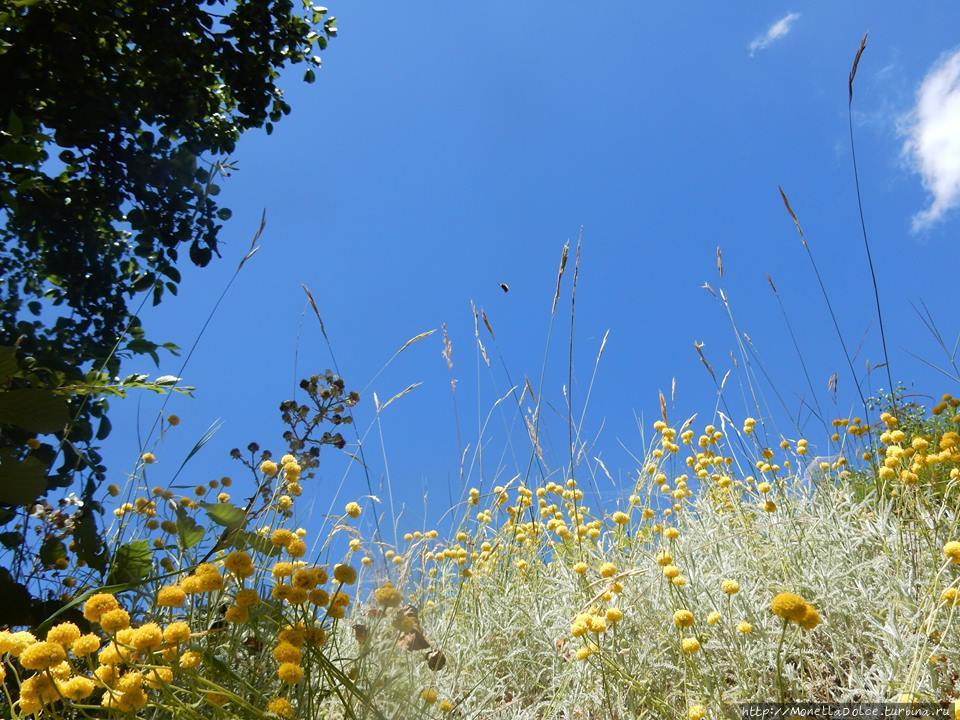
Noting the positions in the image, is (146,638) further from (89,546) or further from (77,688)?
(89,546)

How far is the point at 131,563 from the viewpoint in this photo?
1.83 m

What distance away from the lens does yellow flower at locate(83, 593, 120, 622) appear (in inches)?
47.0

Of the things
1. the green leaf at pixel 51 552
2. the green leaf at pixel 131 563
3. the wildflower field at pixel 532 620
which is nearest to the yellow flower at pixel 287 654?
the wildflower field at pixel 532 620

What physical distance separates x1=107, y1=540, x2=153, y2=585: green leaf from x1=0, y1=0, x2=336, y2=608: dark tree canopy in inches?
34.7

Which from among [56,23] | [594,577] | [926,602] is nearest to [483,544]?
[594,577]

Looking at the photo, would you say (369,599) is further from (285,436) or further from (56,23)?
(56,23)

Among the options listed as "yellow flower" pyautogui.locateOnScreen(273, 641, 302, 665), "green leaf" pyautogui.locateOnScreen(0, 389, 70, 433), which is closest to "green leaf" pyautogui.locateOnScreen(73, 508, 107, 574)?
"green leaf" pyautogui.locateOnScreen(0, 389, 70, 433)

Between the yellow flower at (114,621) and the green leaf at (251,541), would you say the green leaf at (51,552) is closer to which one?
the green leaf at (251,541)

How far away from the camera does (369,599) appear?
1.89 meters

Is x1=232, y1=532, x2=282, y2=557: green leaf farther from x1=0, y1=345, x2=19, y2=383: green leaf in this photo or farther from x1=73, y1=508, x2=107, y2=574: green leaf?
x1=0, y1=345, x2=19, y2=383: green leaf

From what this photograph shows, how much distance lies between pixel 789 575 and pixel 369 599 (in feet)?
4.13

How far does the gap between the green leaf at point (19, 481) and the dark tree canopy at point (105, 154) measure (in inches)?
40.5

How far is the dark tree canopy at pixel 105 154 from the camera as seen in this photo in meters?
2.77

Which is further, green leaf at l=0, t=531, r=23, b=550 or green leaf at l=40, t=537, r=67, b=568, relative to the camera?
green leaf at l=0, t=531, r=23, b=550
